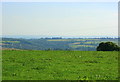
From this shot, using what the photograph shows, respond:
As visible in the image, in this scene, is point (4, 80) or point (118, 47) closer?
point (4, 80)

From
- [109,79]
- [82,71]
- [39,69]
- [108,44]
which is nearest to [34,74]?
[39,69]

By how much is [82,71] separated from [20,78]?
20.3ft

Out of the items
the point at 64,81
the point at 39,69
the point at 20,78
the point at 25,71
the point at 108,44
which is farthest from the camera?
the point at 108,44

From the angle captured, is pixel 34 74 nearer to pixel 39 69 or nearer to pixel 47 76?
pixel 47 76

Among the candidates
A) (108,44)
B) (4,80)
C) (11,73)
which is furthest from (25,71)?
(108,44)

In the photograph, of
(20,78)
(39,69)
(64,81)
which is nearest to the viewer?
(64,81)

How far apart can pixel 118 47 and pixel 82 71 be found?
3874 cm

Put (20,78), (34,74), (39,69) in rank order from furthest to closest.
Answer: (39,69) < (34,74) < (20,78)

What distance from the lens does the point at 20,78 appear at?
695 inches

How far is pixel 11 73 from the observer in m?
19.7

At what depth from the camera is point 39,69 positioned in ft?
73.4

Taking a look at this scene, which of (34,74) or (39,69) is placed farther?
(39,69)

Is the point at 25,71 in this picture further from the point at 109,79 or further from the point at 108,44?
the point at 108,44

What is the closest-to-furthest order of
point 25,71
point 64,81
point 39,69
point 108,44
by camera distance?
point 64,81 < point 25,71 < point 39,69 < point 108,44
